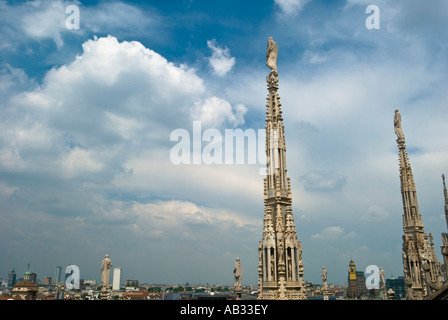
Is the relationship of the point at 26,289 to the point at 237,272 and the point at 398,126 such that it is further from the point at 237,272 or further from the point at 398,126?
the point at 398,126

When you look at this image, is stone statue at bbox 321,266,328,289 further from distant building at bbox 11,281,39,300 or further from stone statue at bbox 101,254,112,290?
distant building at bbox 11,281,39,300

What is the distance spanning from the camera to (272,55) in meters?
18.4

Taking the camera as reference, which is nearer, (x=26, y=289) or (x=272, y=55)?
(x=272, y=55)

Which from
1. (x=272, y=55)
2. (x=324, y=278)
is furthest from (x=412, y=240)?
(x=272, y=55)

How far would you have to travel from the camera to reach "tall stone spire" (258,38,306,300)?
49.0 feet

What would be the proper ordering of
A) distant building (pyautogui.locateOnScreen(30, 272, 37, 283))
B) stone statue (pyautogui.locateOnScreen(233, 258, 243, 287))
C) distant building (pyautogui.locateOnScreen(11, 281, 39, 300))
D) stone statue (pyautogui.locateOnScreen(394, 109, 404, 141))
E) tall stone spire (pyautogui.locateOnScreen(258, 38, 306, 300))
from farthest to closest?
distant building (pyautogui.locateOnScreen(30, 272, 37, 283))
distant building (pyautogui.locateOnScreen(11, 281, 39, 300))
stone statue (pyautogui.locateOnScreen(394, 109, 404, 141))
stone statue (pyautogui.locateOnScreen(233, 258, 243, 287))
tall stone spire (pyautogui.locateOnScreen(258, 38, 306, 300))

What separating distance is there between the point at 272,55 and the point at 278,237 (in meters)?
9.72

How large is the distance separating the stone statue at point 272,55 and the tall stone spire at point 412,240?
1688 cm

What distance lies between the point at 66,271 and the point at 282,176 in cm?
1741

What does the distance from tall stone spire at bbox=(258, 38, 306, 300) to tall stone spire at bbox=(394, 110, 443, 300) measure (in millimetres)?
14683

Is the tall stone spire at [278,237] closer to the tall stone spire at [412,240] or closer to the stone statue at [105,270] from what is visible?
the stone statue at [105,270]

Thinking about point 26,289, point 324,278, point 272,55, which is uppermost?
point 272,55

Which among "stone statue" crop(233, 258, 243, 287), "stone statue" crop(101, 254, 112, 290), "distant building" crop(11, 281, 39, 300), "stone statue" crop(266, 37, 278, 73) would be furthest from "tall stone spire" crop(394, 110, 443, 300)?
"distant building" crop(11, 281, 39, 300)
